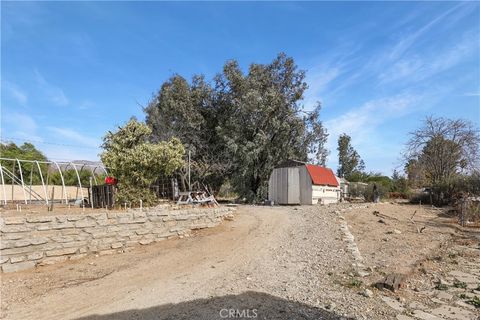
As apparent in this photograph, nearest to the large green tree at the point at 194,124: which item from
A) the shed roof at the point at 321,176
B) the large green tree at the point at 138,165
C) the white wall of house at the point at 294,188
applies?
the white wall of house at the point at 294,188

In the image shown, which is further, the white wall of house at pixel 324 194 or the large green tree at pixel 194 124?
the large green tree at pixel 194 124

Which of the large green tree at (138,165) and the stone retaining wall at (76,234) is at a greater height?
the large green tree at (138,165)

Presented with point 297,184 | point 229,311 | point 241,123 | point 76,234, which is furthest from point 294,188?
point 229,311

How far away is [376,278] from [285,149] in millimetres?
17245

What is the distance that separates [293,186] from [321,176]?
7.74 ft

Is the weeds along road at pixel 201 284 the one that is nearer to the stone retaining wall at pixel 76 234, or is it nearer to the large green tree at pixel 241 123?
the stone retaining wall at pixel 76 234

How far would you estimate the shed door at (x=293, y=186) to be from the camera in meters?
21.1

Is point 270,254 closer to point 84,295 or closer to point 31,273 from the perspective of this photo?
point 84,295

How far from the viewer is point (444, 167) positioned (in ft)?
86.6

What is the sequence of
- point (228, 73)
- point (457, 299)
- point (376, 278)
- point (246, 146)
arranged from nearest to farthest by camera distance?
1. point (457, 299)
2. point (376, 278)
3. point (246, 146)
4. point (228, 73)

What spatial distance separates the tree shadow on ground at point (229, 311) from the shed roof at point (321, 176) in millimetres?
16169

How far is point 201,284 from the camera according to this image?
19.0ft

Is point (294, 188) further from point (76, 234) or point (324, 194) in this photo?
point (76, 234)

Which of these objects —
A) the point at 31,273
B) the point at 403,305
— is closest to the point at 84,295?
the point at 31,273
